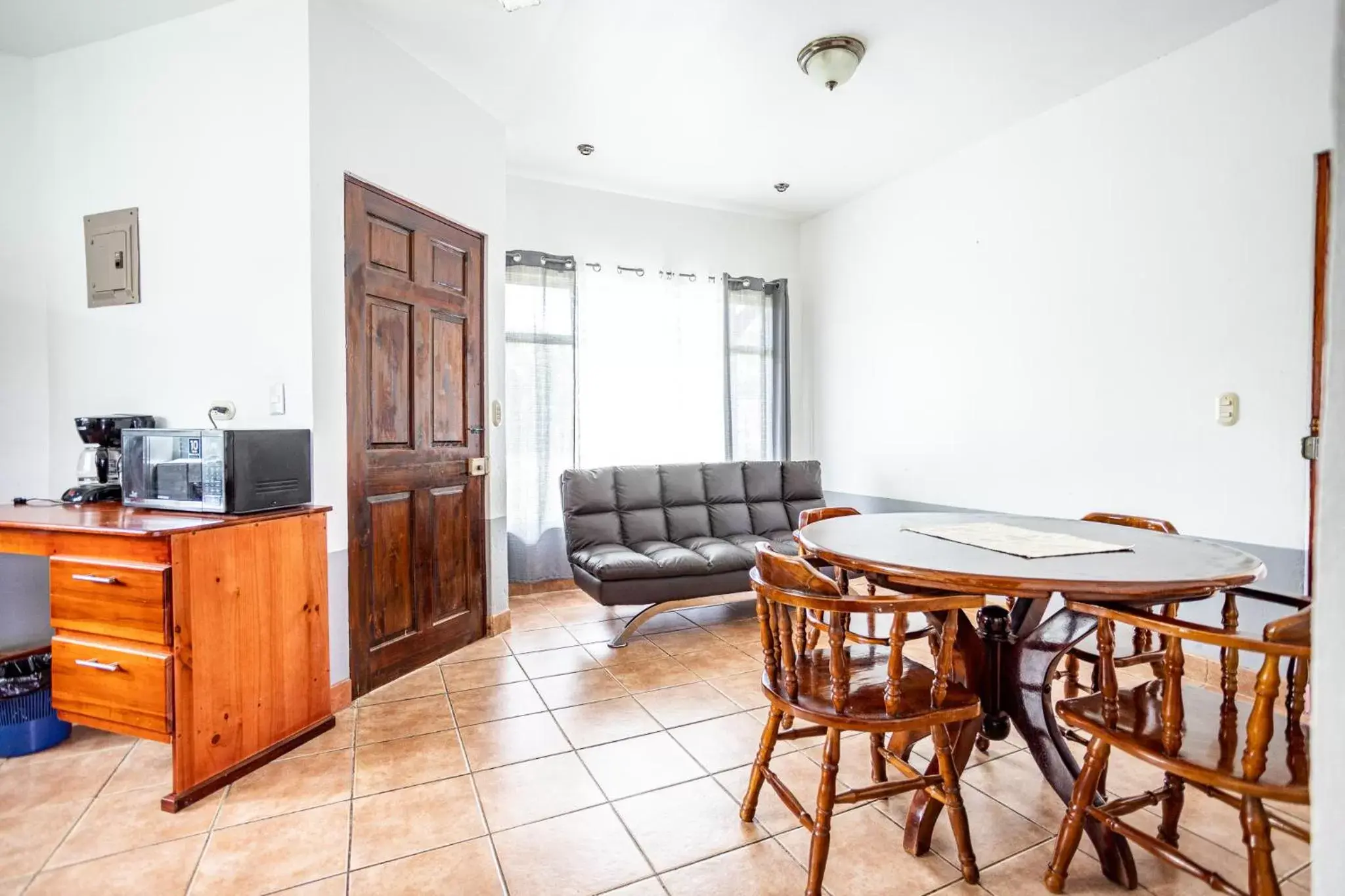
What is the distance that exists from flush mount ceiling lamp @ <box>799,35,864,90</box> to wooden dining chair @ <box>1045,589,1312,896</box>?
8.05 ft

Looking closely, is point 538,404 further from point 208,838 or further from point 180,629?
point 208,838

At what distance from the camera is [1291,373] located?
243cm

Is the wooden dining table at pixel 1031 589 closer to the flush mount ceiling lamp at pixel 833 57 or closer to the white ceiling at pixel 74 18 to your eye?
the flush mount ceiling lamp at pixel 833 57

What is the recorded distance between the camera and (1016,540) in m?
1.84

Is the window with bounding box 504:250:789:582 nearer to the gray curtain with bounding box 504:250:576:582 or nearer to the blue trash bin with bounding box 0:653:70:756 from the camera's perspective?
the gray curtain with bounding box 504:250:576:582

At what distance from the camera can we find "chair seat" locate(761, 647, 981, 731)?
4.68 ft

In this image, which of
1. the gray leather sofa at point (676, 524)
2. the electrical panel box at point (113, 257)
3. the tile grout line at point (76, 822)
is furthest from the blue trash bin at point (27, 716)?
the gray leather sofa at point (676, 524)

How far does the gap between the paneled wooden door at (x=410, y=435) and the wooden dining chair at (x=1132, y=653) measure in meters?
2.61

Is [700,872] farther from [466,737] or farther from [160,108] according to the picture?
[160,108]

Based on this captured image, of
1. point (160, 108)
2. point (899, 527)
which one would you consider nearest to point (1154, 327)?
point (899, 527)

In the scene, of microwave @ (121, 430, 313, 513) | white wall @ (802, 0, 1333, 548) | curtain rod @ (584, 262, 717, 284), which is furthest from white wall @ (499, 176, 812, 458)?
microwave @ (121, 430, 313, 513)

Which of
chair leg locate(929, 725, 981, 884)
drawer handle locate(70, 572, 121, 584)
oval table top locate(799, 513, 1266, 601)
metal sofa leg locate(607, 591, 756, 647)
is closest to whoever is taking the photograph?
oval table top locate(799, 513, 1266, 601)

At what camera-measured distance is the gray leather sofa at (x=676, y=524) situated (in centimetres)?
326

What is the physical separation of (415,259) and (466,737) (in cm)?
208
